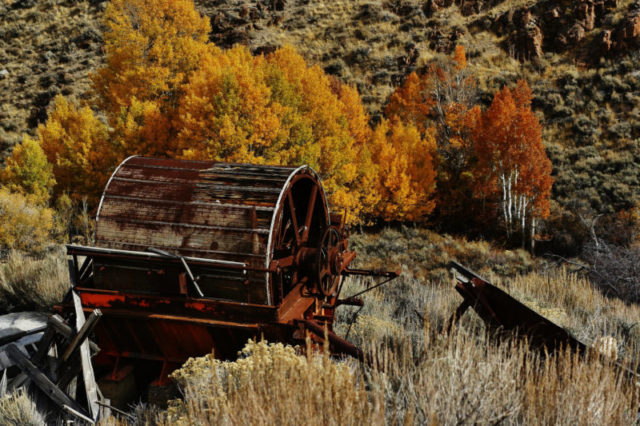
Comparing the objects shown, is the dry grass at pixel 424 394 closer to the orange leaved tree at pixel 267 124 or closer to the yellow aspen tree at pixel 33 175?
the orange leaved tree at pixel 267 124

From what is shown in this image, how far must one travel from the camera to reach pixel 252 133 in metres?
15.6

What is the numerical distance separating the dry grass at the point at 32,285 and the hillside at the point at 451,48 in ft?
86.4

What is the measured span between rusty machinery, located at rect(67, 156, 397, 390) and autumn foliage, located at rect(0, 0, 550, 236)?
9.62 meters

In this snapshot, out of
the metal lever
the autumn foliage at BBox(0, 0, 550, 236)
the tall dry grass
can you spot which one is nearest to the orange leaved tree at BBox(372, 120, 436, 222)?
the autumn foliage at BBox(0, 0, 550, 236)

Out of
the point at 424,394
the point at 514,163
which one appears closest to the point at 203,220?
the point at 424,394

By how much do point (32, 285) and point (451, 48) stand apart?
43.9 m

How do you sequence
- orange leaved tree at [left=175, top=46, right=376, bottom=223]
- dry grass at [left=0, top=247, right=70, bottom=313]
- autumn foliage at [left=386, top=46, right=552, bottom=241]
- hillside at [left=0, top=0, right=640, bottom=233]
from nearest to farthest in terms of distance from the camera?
dry grass at [left=0, top=247, right=70, bottom=313]
orange leaved tree at [left=175, top=46, right=376, bottom=223]
autumn foliage at [left=386, top=46, right=552, bottom=241]
hillside at [left=0, top=0, right=640, bottom=233]

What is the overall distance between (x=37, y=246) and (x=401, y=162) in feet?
61.7

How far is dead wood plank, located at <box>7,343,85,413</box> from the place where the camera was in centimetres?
414

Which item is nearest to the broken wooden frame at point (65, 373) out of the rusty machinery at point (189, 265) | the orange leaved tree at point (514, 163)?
the rusty machinery at point (189, 265)

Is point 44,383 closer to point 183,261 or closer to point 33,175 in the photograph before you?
point 183,261

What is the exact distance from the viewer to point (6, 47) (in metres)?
49.6

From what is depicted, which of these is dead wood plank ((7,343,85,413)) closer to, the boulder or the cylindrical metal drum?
the cylindrical metal drum

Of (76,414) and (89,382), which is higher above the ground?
(89,382)
